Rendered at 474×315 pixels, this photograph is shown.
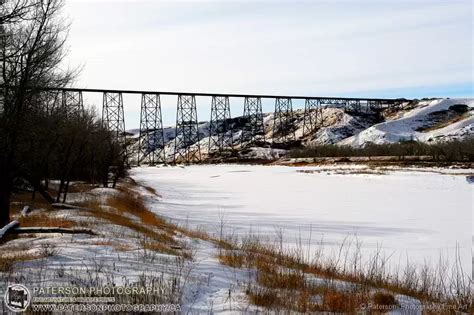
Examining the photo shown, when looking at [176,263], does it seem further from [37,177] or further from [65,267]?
[37,177]

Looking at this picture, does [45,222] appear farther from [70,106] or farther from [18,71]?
[70,106]

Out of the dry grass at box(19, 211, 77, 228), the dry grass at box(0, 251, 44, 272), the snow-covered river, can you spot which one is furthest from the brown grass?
the dry grass at box(19, 211, 77, 228)

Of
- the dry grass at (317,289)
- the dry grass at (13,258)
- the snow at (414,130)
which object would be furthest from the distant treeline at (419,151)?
the dry grass at (13,258)

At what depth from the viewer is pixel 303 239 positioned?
353 inches

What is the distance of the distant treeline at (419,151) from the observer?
31062mm

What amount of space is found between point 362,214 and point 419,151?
25.2 metres

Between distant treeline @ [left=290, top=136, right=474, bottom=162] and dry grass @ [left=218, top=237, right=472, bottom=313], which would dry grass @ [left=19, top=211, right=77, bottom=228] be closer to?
dry grass @ [left=218, top=237, right=472, bottom=313]

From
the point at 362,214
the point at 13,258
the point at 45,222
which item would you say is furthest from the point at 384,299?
the point at 362,214

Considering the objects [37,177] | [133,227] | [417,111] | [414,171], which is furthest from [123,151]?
[417,111]

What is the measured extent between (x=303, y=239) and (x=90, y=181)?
1933 cm

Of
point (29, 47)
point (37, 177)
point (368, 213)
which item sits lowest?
point (368, 213)

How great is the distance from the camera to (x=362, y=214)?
41.9 feet

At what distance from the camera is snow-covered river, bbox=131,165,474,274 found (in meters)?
8.52

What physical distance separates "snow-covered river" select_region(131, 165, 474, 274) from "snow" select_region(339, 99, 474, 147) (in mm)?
34475
